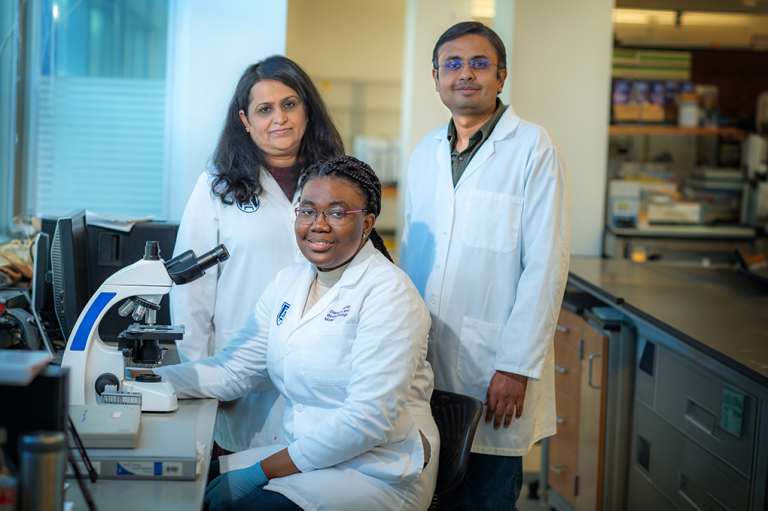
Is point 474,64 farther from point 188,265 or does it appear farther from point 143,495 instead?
point 143,495

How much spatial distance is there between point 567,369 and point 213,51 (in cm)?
190

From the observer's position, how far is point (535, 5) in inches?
137

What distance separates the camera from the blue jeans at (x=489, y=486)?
1.82 metres

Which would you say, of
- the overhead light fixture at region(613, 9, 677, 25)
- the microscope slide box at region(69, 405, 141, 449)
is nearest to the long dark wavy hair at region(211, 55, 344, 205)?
the microscope slide box at region(69, 405, 141, 449)

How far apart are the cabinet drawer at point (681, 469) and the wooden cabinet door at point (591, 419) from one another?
126 mm

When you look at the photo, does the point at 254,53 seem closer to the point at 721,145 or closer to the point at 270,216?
the point at 270,216

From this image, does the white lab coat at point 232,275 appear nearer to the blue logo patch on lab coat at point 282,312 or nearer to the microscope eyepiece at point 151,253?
the blue logo patch on lab coat at point 282,312

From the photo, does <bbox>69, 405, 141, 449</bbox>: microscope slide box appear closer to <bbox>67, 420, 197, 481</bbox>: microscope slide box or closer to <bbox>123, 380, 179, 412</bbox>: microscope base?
<bbox>67, 420, 197, 481</bbox>: microscope slide box

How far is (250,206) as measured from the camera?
1830 millimetres

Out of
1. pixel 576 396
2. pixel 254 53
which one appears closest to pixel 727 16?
pixel 576 396

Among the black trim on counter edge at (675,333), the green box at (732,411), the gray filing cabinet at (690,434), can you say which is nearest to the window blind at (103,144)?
the black trim on counter edge at (675,333)

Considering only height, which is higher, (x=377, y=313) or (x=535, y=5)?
(x=535, y=5)

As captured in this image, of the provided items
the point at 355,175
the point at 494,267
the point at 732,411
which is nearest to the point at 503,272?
the point at 494,267

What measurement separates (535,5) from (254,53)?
172cm
